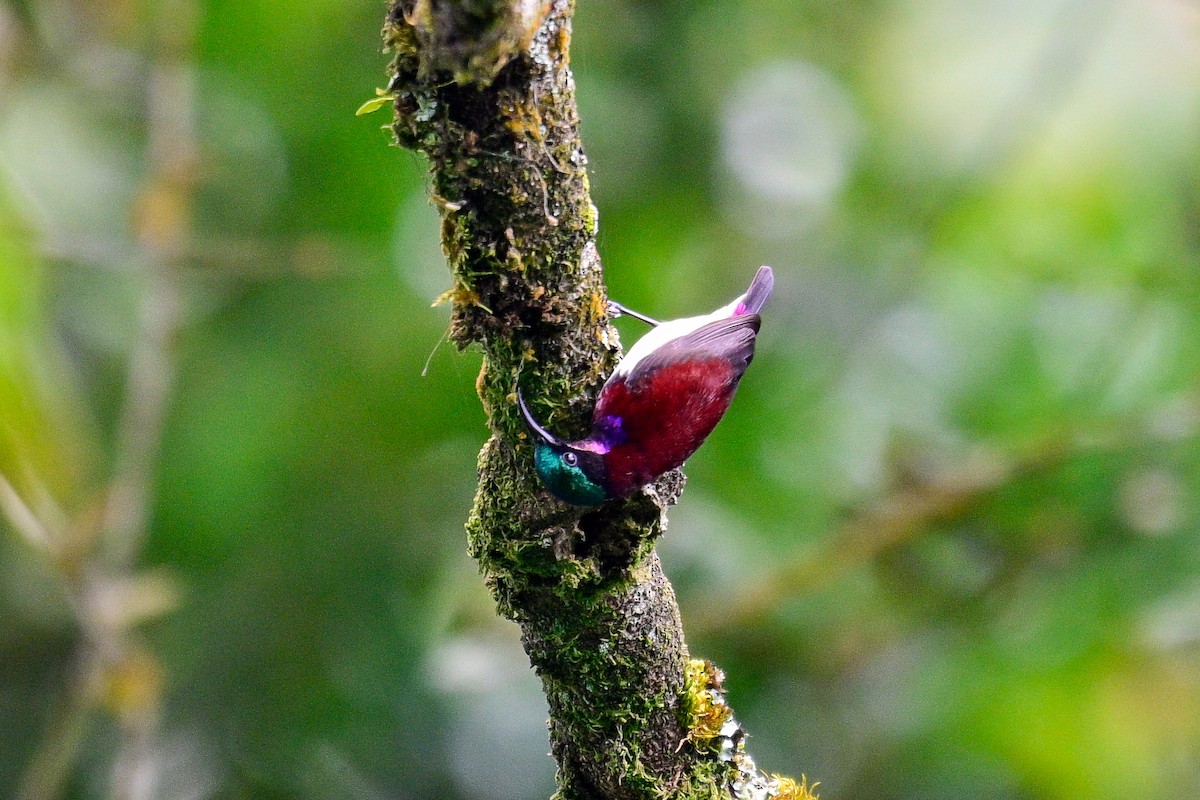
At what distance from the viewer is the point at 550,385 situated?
1348mm

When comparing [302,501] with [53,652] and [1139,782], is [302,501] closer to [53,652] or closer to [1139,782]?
[53,652]

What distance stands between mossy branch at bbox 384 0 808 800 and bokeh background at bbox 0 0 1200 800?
1.83 m

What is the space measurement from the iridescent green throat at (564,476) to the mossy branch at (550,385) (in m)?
0.03

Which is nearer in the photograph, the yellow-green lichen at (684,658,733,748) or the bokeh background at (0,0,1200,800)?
the yellow-green lichen at (684,658,733,748)

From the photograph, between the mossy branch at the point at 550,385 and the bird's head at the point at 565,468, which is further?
the bird's head at the point at 565,468

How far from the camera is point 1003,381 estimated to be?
11.7 ft

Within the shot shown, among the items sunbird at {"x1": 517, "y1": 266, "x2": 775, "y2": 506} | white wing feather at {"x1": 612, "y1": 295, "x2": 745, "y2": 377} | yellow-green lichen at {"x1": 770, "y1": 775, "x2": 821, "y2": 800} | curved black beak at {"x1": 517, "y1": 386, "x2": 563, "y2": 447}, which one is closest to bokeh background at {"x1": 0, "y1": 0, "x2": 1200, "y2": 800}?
white wing feather at {"x1": 612, "y1": 295, "x2": 745, "y2": 377}

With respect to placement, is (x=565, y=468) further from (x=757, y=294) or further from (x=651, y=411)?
(x=757, y=294)

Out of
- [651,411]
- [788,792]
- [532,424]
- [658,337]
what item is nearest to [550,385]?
[532,424]

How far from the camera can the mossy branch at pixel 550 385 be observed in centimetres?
113

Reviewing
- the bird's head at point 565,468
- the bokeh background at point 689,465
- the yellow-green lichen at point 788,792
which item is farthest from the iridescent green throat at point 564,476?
the bokeh background at point 689,465

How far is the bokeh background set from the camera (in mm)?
3266

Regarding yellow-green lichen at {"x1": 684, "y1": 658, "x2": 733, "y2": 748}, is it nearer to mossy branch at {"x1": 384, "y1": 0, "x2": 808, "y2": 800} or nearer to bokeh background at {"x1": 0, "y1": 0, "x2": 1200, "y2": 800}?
mossy branch at {"x1": 384, "y1": 0, "x2": 808, "y2": 800}

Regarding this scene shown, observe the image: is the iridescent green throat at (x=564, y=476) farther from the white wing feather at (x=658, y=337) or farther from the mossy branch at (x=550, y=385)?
the white wing feather at (x=658, y=337)
